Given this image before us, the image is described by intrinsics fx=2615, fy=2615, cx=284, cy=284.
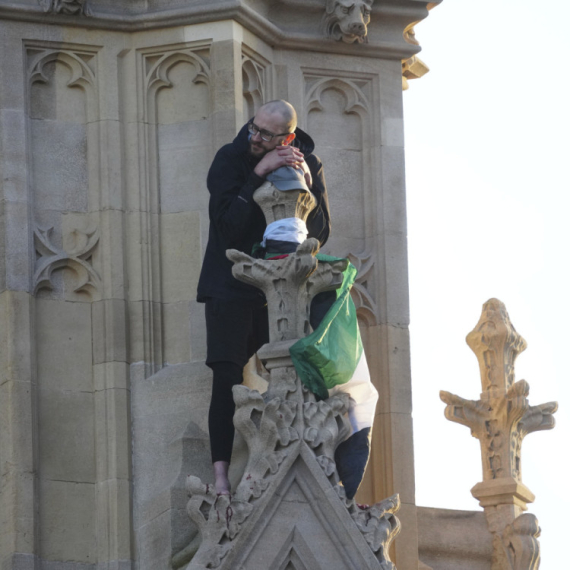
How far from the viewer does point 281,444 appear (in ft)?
48.5

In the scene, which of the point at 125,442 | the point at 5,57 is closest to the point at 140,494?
the point at 125,442

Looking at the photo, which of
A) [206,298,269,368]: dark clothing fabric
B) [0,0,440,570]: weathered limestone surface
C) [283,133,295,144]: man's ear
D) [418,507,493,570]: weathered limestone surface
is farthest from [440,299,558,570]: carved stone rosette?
[283,133,295,144]: man's ear

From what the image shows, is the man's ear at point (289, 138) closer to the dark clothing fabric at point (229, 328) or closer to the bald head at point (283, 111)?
the bald head at point (283, 111)

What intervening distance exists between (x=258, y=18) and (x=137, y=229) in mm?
1679

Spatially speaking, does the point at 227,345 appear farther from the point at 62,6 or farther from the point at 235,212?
the point at 62,6

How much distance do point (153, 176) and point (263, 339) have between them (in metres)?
1.88

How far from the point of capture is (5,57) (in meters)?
17.1

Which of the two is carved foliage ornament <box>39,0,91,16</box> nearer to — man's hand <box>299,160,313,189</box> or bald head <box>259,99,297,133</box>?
bald head <box>259,99,297,133</box>

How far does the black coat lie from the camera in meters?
15.5

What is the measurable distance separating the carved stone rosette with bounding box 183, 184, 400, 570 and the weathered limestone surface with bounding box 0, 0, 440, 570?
1264 millimetres

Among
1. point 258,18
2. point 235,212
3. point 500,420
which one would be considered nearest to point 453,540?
point 500,420

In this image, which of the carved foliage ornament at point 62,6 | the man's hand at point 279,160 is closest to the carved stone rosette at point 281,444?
the man's hand at point 279,160

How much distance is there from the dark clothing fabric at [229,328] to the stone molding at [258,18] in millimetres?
2478

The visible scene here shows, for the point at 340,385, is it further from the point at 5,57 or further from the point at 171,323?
the point at 5,57
